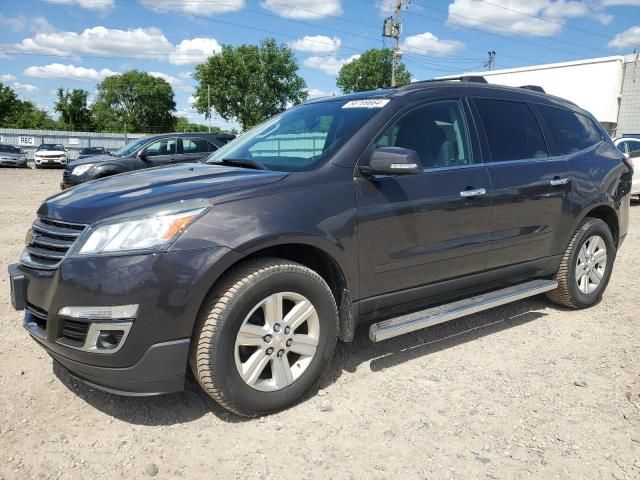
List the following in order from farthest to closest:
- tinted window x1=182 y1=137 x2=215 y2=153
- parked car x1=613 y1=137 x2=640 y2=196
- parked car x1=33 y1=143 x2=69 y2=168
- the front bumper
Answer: parked car x1=33 y1=143 x2=69 y2=168 → tinted window x1=182 y1=137 x2=215 y2=153 → parked car x1=613 y1=137 x2=640 y2=196 → the front bumper

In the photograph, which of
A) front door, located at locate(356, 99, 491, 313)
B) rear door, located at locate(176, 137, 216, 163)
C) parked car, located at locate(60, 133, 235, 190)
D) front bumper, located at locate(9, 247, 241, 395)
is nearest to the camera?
front bumper, located at locate(9, 247, 241, 395)

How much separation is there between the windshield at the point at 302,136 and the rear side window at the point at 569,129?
1.74 meters

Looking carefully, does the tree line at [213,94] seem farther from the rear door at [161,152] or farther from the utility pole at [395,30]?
the rear door at [161,152]

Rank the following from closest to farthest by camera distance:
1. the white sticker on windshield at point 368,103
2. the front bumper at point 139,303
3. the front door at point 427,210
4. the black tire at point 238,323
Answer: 1. the front bumper at point 139,303
2. the black tire at point 238,323
3. the front door at point 427,210
4. the white sticker on windshield at point 368,103

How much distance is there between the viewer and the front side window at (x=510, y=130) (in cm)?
367

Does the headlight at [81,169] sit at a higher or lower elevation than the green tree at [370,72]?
lower

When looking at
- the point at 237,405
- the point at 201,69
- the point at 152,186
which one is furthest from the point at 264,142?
the point at 201,69

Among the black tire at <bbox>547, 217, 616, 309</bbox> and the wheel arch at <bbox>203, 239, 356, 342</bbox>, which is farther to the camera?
the black tire at <bbox>547, 217, 616, 309</bbox>

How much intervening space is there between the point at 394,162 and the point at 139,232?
1.37 m

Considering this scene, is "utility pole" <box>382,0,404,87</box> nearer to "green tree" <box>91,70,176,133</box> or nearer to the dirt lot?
the dirt lot

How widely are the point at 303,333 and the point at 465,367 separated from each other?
1.19m

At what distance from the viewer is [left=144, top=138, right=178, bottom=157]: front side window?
38.7 ft

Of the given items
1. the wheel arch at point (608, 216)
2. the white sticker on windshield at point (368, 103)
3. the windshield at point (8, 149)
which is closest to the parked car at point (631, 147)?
the wheel arch at point (608, 216)

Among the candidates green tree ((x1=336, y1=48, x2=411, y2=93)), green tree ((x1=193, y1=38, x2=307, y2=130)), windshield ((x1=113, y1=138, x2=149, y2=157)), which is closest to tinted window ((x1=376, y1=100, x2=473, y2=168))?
windshield ((x1=113, y1=138, x2=149, y2=157))
